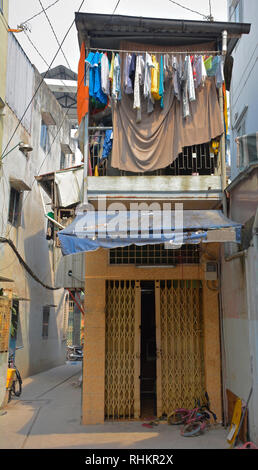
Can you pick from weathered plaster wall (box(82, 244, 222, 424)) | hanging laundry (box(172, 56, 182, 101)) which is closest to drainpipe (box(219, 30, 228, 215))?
hanging laundry (box(172, 56, 182, 101))

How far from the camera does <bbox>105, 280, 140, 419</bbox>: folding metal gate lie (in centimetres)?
762

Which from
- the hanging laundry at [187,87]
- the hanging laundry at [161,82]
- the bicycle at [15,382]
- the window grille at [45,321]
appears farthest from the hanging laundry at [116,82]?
the window grille at [45,321]

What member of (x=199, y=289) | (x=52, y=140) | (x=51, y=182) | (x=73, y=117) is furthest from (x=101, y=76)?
(x=73, y=117)

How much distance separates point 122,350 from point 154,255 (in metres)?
1.96

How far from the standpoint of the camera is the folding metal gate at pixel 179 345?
25.0ft

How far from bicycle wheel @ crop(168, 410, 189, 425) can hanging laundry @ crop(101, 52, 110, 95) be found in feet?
20.1

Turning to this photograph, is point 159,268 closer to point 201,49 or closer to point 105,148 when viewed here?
point 105,148

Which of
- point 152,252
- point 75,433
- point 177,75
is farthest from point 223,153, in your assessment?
point 75,433

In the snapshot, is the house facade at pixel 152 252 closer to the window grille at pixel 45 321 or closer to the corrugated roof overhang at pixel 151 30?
the corrugated roof overhang at pixel 151 30

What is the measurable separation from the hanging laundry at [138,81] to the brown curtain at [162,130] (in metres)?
0.24

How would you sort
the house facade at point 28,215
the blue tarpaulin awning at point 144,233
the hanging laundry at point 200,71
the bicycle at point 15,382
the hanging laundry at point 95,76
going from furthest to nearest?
1. the house facade at point 28,215
2. the bicycle at point 15,382
3. the hanging laundry at point 95,76
4. the hanging laundry at point 200,71
5. the blue tarpaulin awning at point 144,233

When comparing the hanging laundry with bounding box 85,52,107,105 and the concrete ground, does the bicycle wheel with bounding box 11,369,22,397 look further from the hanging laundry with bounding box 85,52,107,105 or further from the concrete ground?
the hanging laundry with bounding box 85,52,107,105

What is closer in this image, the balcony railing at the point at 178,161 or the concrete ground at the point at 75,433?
the concrete ground at the point at 75,433
